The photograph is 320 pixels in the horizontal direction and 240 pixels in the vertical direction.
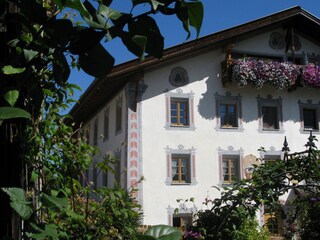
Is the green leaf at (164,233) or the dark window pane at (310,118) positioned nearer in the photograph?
the green leaf at (164,233)

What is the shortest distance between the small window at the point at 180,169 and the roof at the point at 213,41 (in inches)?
121

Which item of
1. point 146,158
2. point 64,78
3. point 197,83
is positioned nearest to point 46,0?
point 64,78

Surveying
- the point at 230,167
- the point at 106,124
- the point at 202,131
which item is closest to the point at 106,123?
the point at 106,124

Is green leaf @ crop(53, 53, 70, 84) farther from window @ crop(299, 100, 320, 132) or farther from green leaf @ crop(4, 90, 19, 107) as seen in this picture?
window @ crop(299, 100, 320, 132)

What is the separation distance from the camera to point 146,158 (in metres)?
15.4

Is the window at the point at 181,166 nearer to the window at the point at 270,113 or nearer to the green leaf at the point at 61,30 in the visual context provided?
the window at the point at 270,113

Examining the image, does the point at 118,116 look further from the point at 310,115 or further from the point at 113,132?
the point at 310,115

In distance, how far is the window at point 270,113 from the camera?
1706cm

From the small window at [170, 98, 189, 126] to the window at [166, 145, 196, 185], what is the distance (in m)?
0.87

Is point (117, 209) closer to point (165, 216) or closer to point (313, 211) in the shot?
point (313, 211)

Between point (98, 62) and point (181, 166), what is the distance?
15.3 m

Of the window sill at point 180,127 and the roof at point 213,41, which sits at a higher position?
the roof at point 213,41

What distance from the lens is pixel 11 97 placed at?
865 millimetres

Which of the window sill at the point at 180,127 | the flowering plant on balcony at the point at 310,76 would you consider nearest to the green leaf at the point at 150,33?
the window sill at the point at 180,127
